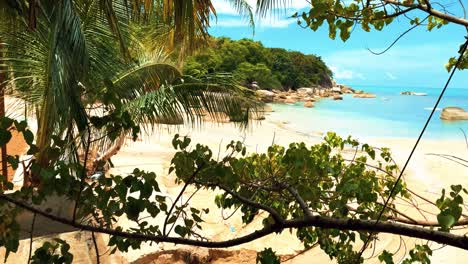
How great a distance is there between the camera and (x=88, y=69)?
159 inches

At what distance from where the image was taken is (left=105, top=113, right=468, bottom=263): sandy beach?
4902mm

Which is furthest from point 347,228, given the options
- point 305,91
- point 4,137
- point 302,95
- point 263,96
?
point 305,91

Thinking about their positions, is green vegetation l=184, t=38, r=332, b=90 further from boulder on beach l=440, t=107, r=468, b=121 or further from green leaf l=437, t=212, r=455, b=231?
green leaf l=437, t=212, r=455, b=231

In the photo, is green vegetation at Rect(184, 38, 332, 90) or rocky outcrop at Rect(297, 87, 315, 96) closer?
green vegetation at Rect(184, 38, 332, 90)

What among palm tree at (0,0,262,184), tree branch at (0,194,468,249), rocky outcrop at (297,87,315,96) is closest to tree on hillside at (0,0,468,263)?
tree branch at (0,194,468,249)

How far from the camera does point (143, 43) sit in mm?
6961

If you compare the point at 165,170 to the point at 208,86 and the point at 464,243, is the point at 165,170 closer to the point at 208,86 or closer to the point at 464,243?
the point at 208,86

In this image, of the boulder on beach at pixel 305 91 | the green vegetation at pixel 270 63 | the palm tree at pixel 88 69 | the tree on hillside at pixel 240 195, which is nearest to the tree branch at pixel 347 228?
the tree on hillside at pixel 240 195

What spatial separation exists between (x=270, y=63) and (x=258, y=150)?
31.4m

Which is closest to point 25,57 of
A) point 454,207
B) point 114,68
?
point 114,68

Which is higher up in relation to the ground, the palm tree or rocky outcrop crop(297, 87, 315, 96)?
the palm tree

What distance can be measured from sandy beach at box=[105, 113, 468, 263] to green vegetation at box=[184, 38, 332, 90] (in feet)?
40.2

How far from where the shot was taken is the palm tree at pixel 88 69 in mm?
3598

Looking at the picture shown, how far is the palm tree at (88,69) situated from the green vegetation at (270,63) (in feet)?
73.4
